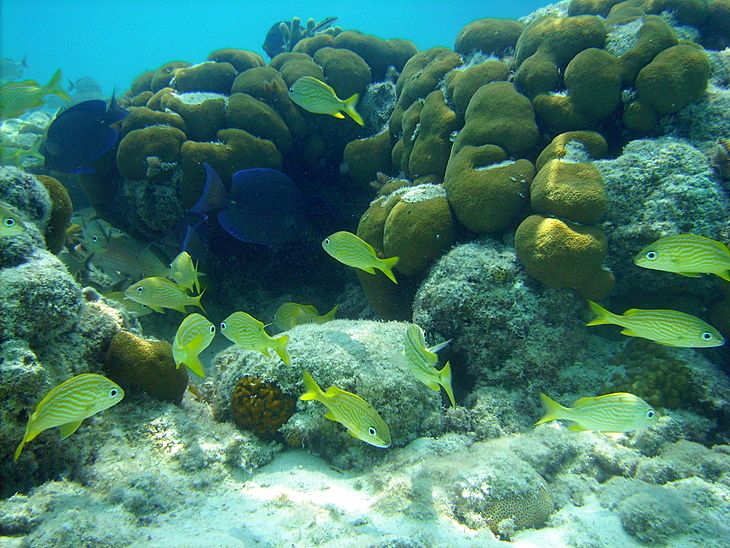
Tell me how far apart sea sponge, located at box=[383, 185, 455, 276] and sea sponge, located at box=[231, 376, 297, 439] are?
7.20 feet

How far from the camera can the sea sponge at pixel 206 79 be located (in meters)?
7.36

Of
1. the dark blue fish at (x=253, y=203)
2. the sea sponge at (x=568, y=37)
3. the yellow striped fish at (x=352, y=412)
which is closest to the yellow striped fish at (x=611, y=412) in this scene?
the yellow striped fish at (x=352, y=412)

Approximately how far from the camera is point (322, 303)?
Answer: 737cm

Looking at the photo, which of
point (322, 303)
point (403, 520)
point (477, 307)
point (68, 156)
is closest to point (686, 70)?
point (477, 307)

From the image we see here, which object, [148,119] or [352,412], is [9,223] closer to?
[352,412]

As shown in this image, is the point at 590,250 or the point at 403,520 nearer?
the point at 403,520

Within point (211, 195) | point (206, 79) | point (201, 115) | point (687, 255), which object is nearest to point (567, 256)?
point (687, 255)

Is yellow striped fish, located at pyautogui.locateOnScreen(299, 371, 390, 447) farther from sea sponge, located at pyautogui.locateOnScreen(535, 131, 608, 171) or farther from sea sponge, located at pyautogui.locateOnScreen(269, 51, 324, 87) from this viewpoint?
sea sponge, located at pyautogui.locateOnScreen(269, 51, 324, 87)

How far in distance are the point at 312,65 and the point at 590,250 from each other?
246 inches

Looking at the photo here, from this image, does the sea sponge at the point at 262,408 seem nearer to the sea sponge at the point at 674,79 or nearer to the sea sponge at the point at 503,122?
the sea sponge at the point at 503,122

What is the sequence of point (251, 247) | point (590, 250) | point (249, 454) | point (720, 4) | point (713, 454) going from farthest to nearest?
point (251, 247), point (720, 4), point (590, 250), point (249, 454), point (713, 454)

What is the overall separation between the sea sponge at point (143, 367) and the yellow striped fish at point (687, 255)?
436 cm

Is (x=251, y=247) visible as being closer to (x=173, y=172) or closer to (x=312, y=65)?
(x=173, y=172)

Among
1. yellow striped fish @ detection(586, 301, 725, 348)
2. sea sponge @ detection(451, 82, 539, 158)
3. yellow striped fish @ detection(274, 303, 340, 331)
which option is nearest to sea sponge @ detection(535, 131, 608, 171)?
sea sponge @ detection(451, 82, 539, 158)
